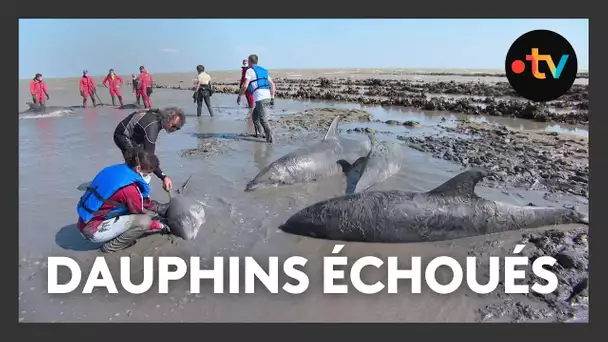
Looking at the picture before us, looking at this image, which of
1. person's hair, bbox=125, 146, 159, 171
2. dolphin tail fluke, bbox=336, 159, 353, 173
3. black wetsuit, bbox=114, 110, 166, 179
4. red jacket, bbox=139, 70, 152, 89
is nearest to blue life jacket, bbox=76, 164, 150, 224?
person's hair, bbox=125, 146, 159, 171

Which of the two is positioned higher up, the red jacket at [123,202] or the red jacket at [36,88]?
the red jacket at [36,88]

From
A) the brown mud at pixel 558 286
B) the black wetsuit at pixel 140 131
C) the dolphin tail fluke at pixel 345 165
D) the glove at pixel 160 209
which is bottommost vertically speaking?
the brown mud at pixel 558 286

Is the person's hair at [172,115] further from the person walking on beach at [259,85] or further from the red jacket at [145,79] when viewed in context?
the red jacket at [145,79]

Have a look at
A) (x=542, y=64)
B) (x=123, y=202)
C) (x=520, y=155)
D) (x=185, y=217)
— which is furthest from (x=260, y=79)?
(x=542, y=64)

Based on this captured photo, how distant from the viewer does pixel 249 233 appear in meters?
5.55

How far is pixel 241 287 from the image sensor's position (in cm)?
455

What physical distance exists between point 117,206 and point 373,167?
437 cm

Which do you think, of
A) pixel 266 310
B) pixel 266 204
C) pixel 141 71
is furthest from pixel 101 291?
pixel 141 71

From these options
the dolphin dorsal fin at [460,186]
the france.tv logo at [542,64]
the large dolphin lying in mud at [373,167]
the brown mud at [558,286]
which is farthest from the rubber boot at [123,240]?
the france.tv logo at [542,64]

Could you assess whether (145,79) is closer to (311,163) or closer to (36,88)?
(36,88)

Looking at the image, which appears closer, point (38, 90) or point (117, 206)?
point (117, 206)

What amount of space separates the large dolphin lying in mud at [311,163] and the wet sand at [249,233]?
9.7 inches

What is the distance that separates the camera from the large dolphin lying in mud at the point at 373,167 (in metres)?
7.30

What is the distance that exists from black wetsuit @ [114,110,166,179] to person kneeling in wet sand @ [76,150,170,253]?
1.43 metres
